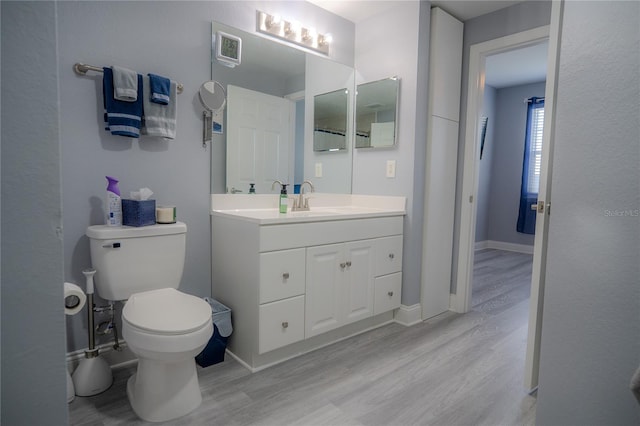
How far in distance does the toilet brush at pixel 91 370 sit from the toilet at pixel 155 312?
0.05 meters

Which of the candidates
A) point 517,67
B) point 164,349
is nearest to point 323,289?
point 164,349

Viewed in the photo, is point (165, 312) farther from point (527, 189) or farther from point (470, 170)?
point (527, 189)

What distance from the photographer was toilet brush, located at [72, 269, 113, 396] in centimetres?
167

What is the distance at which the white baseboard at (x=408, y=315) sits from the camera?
265 cm

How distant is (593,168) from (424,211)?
1.52m

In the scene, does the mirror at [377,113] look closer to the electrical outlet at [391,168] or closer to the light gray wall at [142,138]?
the electrical outlet at [391,168]

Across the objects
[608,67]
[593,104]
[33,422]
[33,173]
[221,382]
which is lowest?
[221,382]

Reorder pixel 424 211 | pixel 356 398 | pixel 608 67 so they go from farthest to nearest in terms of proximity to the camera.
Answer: pixel 424 211, pixel 356 398, pixel 608 67

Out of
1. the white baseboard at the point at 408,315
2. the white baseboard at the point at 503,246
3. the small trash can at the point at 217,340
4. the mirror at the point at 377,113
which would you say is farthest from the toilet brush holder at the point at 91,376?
the white baseboard at the point at 503,246

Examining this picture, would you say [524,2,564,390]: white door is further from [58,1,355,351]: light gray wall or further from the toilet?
[58,1,355,351]: light gray wall

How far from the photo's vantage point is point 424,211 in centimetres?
271

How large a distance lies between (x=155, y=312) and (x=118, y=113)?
0.97 metres

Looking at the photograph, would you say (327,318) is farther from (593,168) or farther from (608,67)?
(608,67)

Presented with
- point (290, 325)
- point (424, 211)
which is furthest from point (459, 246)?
point (290, 325)
